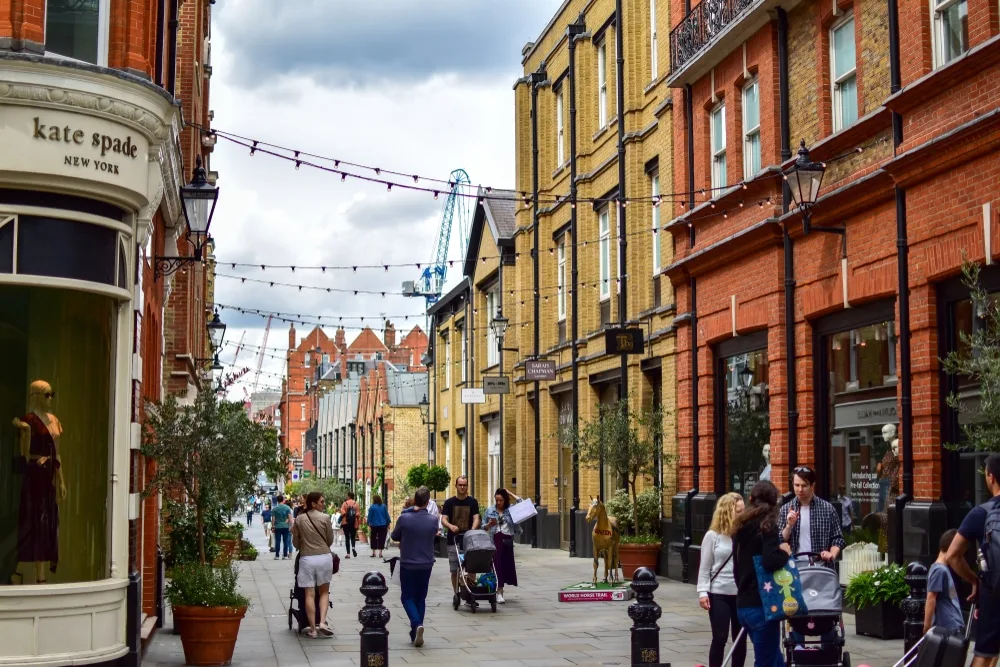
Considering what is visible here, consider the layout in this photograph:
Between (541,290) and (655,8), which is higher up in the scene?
(655,8)

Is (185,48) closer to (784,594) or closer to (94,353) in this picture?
(94,353)

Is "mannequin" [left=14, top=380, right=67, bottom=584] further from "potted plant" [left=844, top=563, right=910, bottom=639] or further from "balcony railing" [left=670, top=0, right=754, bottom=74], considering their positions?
"balcony railing" [left=670, top=0, right=754, bottom=74]

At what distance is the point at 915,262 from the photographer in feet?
50.5

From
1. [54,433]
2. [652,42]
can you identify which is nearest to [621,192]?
[652,42]

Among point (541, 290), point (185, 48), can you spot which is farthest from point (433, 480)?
point (185, 48)

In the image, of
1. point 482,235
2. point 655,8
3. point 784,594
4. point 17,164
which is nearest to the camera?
point 784,594

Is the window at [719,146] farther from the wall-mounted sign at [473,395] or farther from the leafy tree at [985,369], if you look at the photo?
the wall-mounted sign at [473,395]

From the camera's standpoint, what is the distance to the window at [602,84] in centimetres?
2934

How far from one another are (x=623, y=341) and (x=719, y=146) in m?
4.96

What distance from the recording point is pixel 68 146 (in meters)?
11.1

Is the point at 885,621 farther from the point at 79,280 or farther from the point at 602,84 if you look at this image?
the point at 602,84

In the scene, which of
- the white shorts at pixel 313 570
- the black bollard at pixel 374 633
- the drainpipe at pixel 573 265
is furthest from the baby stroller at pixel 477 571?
the drainpipe at pixel 573 265

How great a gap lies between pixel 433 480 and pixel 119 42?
3312cm

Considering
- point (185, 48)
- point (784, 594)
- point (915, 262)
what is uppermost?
point (185, 48)
